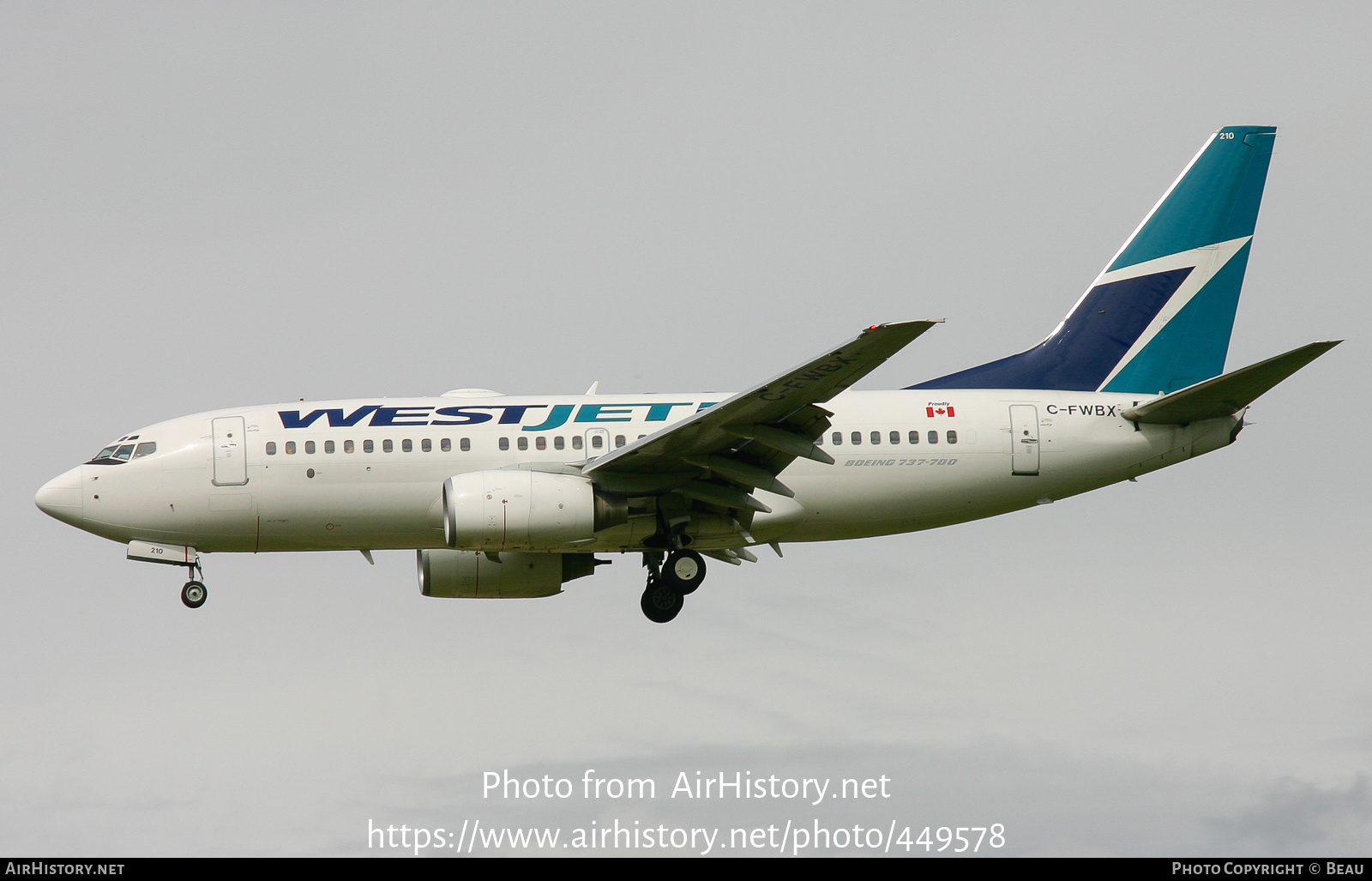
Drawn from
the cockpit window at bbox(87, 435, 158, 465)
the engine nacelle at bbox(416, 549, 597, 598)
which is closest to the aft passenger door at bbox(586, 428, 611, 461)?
the engine nacelle at bbox(416, 549, 597, 598)

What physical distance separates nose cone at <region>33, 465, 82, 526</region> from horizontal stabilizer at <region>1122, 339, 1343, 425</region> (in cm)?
1908

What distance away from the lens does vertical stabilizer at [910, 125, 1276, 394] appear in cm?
2730

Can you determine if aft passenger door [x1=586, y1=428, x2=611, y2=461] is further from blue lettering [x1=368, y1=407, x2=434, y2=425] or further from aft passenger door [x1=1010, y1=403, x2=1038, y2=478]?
aft passenger door [x1=1010, y1=403, x2=1038, y2=478]

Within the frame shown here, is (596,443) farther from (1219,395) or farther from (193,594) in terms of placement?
(1219,395)

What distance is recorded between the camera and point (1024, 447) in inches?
993

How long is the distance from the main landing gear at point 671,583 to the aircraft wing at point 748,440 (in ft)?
4.21

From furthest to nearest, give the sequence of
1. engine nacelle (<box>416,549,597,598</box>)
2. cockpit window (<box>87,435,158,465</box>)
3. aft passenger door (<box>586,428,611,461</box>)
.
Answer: engine nacelle (<box>416,549,597,598</box>)
cockpit window (<box>87,435,158,465</box>)
aft passenger door (<box>586,428,611,461</box>)

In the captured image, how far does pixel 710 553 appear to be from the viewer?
26.4 meters

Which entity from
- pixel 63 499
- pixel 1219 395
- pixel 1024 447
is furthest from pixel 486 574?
pixel 1219 395

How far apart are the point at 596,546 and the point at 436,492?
2.99 meters

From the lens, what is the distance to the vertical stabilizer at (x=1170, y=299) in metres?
27.3

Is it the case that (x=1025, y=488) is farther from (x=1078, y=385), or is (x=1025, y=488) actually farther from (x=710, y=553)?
(x=710, y=553)

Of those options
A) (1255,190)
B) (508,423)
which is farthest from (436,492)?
(1255,190)

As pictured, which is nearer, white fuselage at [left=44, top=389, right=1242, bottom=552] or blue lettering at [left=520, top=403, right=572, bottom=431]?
white fuselage at [left=44, top=389, right=1242, bottom=552]
